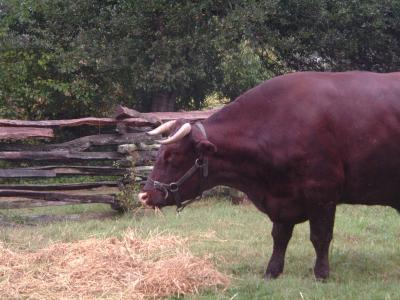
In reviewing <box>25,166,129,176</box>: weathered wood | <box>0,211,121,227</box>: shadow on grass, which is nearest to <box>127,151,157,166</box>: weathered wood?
<box>25,166,129,176</box>: weathered wood

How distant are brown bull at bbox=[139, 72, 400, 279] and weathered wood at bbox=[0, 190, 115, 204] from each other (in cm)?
445

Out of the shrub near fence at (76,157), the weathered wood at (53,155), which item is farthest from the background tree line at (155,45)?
the weathered wood at (53,155)

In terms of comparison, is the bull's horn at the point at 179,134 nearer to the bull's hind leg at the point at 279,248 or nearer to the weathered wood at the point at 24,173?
the bull's hind leg at the point at 279,248

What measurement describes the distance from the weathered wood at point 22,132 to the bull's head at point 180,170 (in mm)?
4438

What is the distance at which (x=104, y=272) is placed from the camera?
248 inches

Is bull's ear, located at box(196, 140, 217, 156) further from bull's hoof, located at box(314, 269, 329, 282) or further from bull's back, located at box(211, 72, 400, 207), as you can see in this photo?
bull's hoof, located at box(314, 269, 329, 282)

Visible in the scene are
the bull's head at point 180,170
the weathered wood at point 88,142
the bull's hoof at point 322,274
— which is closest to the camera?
the bull's head at point 180,170

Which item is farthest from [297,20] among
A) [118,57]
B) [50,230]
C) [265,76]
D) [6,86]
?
[50,230]

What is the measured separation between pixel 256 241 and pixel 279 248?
152 cm

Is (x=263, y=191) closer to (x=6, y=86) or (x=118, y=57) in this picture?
(x=118, y=57)

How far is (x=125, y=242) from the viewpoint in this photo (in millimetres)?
7184

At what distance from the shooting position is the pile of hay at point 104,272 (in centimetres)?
594

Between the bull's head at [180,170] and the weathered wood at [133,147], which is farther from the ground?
the bull's head at [180,170]

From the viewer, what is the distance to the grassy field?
20.2 feet
